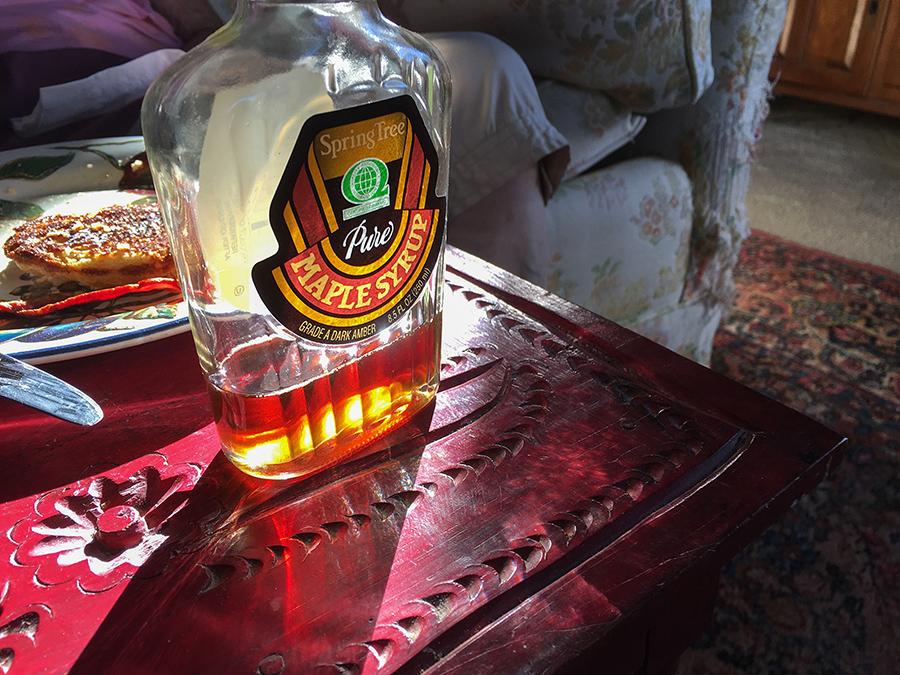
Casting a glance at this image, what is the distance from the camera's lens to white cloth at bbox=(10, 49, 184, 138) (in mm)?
935

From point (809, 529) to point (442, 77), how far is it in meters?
0.86

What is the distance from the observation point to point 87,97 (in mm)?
956

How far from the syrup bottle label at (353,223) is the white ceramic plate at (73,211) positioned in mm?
136

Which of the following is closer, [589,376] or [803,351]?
[589,376]

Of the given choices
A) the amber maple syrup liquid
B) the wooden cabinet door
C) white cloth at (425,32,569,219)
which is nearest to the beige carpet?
the wooden cabinet door

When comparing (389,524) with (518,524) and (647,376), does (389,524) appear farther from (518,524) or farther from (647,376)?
(647,376)

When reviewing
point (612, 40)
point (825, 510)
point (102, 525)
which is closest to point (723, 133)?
point (612, 40)

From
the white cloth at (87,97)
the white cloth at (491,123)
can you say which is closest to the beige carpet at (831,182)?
the white cloth at (491,123)

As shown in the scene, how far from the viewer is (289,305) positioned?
0.32 meters

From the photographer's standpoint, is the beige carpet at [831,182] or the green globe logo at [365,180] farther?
the beige carpet at [831,182]

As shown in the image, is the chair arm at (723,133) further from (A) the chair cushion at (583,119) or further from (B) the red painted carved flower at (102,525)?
(B) the red painted carved flower at (102,525)

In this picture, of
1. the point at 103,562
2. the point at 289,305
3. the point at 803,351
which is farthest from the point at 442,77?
the point at 803,351

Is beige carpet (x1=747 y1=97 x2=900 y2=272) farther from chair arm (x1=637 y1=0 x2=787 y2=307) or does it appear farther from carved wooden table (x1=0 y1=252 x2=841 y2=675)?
carved wooden table (x1=0 y1=252 x2=841 y2=675)

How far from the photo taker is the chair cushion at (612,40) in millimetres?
905
